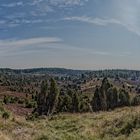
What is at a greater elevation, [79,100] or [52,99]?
[52,99]

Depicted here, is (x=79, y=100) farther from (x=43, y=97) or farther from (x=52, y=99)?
(x=43, y=97)

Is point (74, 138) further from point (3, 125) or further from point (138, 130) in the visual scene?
point (3, 125)

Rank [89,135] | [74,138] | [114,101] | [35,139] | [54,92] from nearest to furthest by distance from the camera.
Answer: [35,139], [74,138], [89,135], [54,92], [114,101]

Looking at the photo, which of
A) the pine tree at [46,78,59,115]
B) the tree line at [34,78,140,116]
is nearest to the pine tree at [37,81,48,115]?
the tree line at [34,78,140,116]

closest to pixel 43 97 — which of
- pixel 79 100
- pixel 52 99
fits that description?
pixel 52 99

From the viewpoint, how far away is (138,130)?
16.1 meters

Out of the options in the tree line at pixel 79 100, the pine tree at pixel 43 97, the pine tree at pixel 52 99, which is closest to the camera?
the tree line at pixel 79 100

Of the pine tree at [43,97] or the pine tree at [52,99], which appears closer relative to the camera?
the pine tree at [52,99]

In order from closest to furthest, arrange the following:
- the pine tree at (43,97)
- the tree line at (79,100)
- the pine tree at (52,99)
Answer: the tree line at (79,100) < the pine tree at (52,99) < the pine tree at (43,97)

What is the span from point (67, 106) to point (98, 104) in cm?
806

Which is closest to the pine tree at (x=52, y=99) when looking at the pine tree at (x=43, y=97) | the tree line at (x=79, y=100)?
the tree line at (x=79, y=100)

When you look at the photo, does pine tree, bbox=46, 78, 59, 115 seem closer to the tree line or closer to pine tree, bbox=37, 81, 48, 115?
the tree line

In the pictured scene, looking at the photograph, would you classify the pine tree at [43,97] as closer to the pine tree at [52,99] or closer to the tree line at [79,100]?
the tree line at [79,100]

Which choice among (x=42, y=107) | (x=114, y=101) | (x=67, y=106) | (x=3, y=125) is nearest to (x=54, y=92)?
(x=67, y=106)
